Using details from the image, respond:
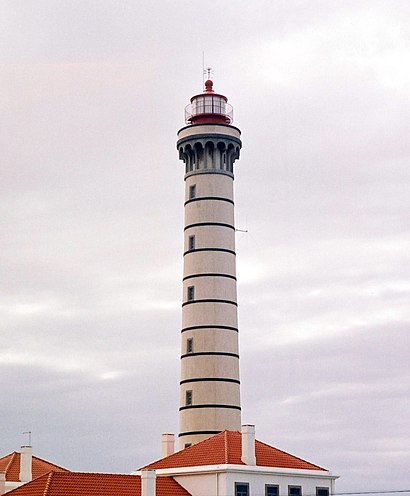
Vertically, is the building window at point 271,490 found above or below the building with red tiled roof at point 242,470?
below

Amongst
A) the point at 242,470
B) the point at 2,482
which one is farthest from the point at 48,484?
the point at 242,470

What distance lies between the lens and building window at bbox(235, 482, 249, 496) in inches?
1750

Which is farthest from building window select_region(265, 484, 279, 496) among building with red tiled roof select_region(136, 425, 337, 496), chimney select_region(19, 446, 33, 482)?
chimney select_region(19, 446, 33, 482)

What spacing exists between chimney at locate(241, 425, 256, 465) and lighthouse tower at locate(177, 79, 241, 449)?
602cm

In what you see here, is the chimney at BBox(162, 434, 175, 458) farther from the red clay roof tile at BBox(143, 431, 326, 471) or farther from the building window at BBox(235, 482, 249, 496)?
the building window at BBox(235, 482, 249, 496)

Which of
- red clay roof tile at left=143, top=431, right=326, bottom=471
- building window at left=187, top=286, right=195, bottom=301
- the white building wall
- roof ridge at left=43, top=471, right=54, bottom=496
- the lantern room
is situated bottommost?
roof ridge at left=43, top=471, right=54, bottom=496

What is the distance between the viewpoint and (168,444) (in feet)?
169

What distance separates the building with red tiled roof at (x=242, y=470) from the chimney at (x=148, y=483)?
2775mm

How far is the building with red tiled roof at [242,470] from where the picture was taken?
44438 mm

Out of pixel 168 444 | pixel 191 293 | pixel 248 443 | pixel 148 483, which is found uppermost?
pixel 191 293

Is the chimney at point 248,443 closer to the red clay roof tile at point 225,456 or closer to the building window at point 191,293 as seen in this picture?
the red clay roof tile at point 225,456

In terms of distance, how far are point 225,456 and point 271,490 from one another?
2572 millimetres

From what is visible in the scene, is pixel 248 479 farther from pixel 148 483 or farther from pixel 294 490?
pixel 148 483

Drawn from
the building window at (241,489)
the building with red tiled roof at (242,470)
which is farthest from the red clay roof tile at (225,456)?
the building window at (241,489)
